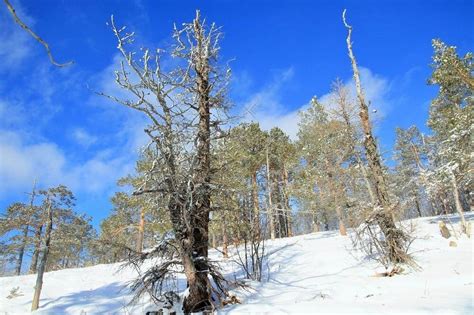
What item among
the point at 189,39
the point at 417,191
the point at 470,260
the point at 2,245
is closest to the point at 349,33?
the point at 189,39

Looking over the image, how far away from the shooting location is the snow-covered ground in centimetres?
526

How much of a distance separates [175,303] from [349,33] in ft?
34.9

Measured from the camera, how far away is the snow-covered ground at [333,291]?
5.26 m

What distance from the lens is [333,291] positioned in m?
6.88

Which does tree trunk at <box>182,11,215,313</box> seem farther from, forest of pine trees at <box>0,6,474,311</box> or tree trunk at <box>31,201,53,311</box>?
tree trunk at <box>31,201,53,311</box>

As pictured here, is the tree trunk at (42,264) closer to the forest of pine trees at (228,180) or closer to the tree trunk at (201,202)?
the forest of pine trees at (228,180)

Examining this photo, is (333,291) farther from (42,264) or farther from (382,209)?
(42,264)

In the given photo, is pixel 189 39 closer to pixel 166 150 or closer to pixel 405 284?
pixel 166 150

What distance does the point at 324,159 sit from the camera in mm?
22531

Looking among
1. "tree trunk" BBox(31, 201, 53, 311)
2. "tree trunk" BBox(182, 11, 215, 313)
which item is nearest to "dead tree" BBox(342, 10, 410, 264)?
"tree trunk" BBox(182, 11, 215, 313)

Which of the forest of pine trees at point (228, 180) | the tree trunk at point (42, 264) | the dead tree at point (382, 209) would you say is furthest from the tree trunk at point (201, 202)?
the tree trunk at point (42, 264)

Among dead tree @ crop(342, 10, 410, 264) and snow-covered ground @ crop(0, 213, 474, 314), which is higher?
dead tree @ crop(342, 10, 410, 264)

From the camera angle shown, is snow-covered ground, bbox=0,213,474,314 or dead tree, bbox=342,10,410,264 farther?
dead tree, bbox=342,10,410,264

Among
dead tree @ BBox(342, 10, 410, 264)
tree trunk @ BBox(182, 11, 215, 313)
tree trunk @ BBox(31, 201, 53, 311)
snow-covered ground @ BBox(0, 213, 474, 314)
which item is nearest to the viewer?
snow-covered ground @ BBox(0, 213, 474, 314)
